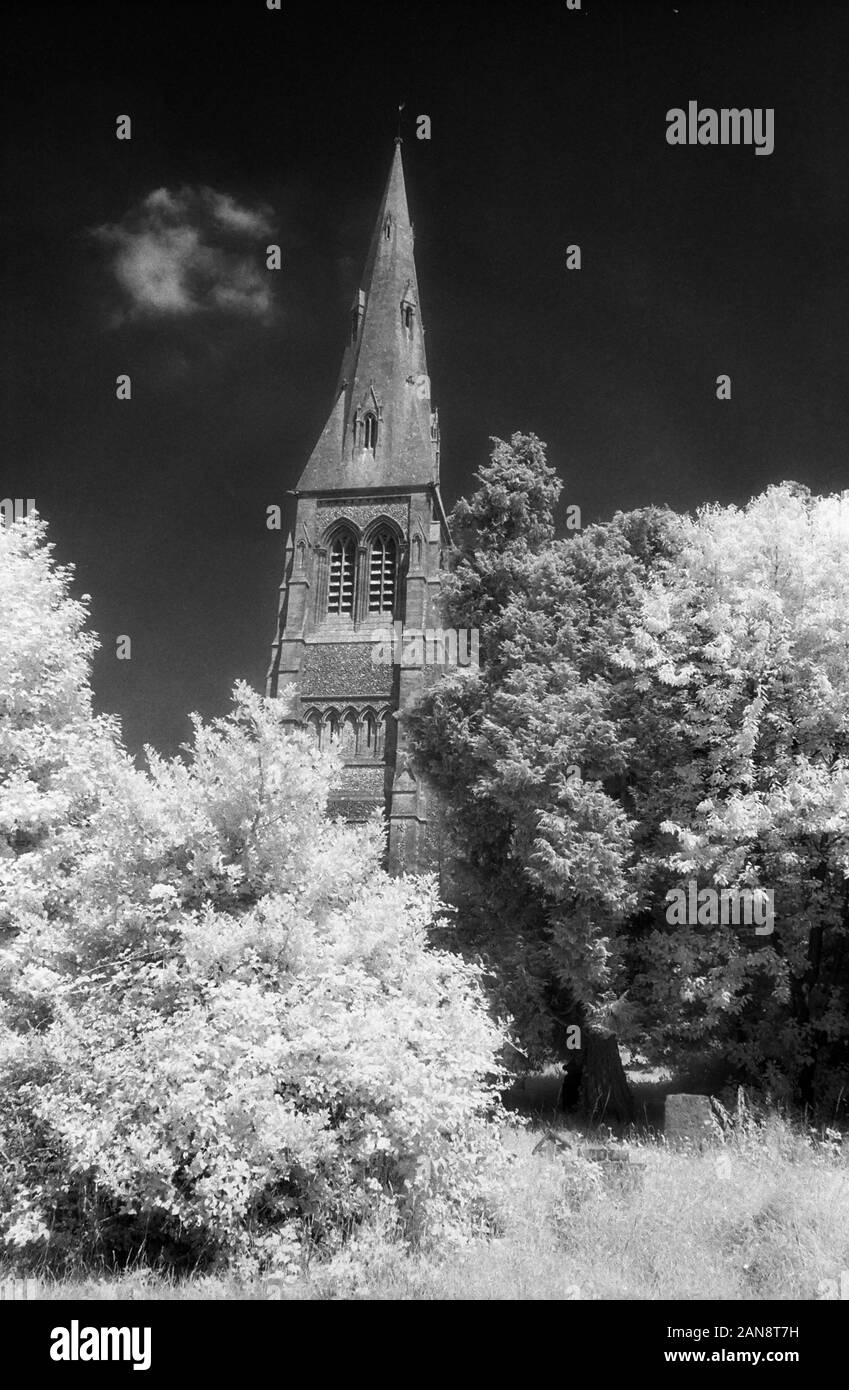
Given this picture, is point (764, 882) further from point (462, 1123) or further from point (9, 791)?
point (9, 791)

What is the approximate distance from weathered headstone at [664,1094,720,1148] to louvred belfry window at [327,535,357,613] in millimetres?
43411

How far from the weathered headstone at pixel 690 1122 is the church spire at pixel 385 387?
46.3 meters

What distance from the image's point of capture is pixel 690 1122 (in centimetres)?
1252

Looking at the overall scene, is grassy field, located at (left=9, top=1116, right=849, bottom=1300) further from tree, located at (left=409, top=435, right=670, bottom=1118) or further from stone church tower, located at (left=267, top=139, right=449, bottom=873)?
stone church tower, located at (left=267, top=139, right=449, bottom=873)

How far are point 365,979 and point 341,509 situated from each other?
49645mm

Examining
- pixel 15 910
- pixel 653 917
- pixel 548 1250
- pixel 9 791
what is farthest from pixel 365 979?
pixel 653 917

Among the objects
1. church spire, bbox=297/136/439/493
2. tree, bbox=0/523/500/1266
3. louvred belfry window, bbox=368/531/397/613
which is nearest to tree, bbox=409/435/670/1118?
tree, bbox=0/523/500/1266

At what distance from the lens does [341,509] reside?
56406 mm

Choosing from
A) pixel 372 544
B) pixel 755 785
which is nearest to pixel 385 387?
pixel 372 544

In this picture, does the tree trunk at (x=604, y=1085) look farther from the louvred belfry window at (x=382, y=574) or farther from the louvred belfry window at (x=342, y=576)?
the louvred belfry window at (x=342, y=576)

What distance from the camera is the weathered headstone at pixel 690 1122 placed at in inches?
483

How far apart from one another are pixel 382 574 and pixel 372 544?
187cm

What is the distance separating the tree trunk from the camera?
1576cm

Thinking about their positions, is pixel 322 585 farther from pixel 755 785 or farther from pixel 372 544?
pixel 755 785
